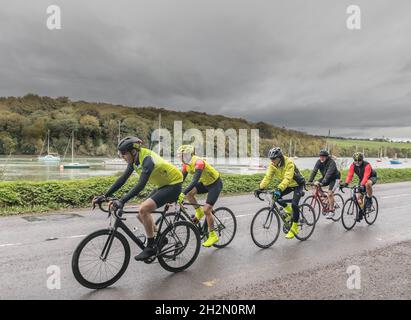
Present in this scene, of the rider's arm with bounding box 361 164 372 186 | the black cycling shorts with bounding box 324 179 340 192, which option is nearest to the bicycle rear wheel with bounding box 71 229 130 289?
the black cycling shorts with bounding box 324 179 340 192

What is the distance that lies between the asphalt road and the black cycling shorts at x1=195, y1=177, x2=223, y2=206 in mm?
1016

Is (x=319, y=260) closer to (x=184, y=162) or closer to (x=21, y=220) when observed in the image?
(x=184, y=162)

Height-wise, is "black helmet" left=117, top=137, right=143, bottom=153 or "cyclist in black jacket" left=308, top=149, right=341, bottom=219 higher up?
"black helmet" left=117, top=137, right=143, bottom=153

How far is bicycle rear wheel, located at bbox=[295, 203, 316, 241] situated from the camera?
309 inches

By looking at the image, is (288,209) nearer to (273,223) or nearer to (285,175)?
(273,223)

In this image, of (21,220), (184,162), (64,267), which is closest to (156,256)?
(64,267)

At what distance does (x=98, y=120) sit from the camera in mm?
98125

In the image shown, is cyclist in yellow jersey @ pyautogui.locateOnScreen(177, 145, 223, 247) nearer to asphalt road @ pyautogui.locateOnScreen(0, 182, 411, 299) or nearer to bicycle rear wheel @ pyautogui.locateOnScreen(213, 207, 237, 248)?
bicycle rear wheel @ pyautogui.locateOnScreen(213, 207, 237, 248)

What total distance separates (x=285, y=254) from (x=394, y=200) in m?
11.5

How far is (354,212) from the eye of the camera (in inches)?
370

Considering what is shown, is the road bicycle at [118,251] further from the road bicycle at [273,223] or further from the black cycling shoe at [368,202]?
the black cycling shoe at [368,202]

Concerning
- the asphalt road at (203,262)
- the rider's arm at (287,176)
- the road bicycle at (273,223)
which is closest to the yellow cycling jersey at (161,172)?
the asphalt road at (203,262)

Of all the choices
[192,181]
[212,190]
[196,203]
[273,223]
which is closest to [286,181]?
[273,223]

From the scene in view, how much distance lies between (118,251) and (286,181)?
3992 millimetres
